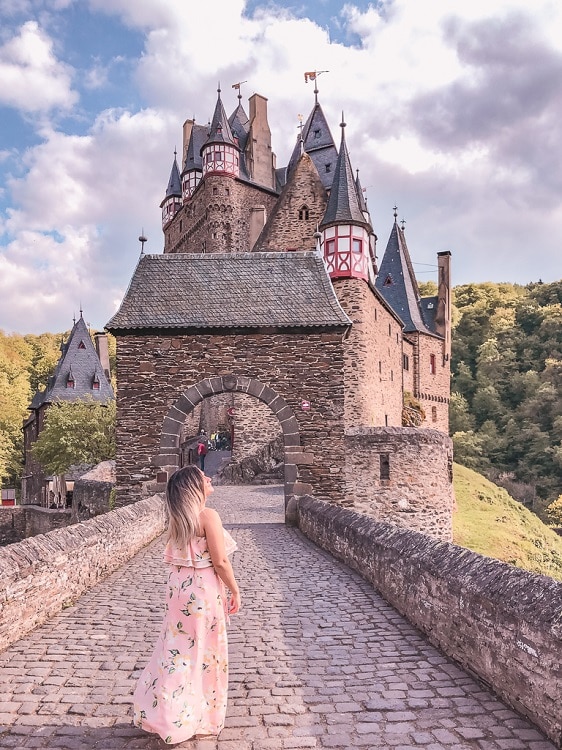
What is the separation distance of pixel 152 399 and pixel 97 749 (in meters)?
11.7

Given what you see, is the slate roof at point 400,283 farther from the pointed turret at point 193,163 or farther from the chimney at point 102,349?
the chimney at point 102,349

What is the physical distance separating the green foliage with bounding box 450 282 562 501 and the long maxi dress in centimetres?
5089

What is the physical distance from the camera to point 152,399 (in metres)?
14.9

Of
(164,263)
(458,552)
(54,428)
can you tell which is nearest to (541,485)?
(54,428)

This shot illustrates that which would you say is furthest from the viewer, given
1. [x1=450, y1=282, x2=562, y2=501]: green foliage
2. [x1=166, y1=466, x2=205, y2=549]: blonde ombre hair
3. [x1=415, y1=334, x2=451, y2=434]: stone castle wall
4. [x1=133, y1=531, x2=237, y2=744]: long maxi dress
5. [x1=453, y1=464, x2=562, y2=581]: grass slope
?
[x1=450, y1=282, x2=562, y2=501]: green foliage

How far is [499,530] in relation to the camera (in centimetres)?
2831

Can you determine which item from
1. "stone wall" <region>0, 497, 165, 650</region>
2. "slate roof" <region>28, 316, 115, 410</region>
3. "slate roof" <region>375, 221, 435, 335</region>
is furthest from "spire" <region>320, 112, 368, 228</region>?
"stone wall" <region>0, 497, 165, 650</region>

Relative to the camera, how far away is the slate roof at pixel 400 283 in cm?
3950

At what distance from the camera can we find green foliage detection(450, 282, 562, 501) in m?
52.9

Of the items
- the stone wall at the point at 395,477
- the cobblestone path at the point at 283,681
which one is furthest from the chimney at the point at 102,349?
the cobblestone path at the point at 283,681

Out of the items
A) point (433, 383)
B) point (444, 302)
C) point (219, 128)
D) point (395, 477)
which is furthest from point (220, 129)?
point (395, 477)

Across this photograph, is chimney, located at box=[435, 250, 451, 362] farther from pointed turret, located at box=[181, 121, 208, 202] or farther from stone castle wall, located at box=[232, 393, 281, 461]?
pointed turret, located at box=[181, 121, 208, 202]

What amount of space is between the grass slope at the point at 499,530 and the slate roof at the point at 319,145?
18.6 m

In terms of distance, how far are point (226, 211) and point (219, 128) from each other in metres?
5.40
